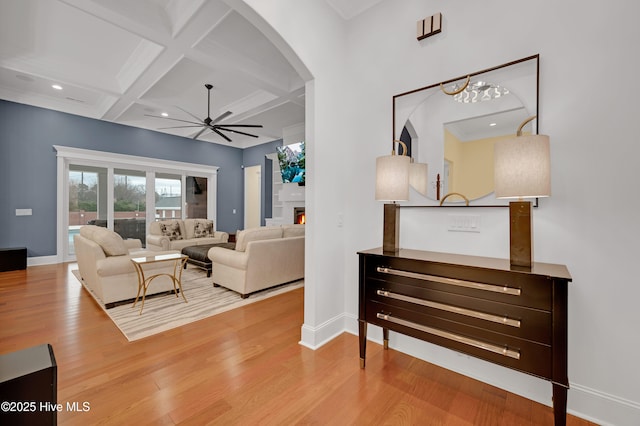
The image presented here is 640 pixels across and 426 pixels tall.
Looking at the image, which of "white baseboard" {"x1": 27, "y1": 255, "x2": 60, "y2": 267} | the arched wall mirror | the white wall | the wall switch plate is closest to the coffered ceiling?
the white wall

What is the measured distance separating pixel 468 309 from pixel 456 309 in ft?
0.22

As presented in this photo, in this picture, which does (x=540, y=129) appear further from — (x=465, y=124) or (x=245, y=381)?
(x=245, y=381)

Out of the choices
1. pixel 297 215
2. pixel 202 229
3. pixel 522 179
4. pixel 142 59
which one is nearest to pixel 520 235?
pixel 522 179

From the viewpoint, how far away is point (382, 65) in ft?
8.22

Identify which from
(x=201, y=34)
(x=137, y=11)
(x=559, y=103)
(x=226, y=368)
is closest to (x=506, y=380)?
(x=559, y=103)

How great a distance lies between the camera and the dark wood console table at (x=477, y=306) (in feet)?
4.72

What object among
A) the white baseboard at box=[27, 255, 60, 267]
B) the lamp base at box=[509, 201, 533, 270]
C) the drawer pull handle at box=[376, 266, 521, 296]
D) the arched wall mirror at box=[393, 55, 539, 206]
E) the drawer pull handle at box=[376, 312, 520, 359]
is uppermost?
the arched wall mirror at box=[393, 55, 539, 206]

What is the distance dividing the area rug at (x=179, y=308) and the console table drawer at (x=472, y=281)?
7.12ft

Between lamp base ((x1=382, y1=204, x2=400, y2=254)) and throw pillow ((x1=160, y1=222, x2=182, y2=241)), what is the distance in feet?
18.6

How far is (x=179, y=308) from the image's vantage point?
330 cm

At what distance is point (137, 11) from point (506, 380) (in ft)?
15.6

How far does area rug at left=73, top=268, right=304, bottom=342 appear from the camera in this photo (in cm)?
280

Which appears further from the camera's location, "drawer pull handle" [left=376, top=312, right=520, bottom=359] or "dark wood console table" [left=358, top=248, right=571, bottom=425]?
"drawer pull handle" [left=376, top=312, right=520, bottom=359]

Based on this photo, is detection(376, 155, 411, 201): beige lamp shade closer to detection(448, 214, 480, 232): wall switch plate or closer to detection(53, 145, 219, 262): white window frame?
Answer: detection(448, 214, 480, 232): wall switch plate
